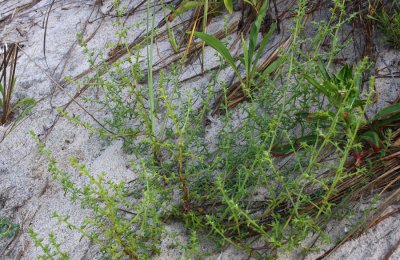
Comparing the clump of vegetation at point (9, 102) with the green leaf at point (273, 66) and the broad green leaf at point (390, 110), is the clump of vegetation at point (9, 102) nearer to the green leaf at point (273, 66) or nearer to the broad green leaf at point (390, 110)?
the green leaf at point (273, 66)

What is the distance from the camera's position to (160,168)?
81.3 inches

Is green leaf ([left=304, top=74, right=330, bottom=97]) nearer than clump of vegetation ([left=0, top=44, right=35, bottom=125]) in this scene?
Yes

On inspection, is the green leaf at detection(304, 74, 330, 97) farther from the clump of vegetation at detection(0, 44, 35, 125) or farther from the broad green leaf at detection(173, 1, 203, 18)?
the clump of vegetation at detection(0, 44, 35, 125)

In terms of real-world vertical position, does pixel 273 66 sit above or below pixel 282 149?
above

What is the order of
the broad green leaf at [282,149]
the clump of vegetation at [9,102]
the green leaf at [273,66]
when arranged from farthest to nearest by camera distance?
the clump of vegetation at [9,102] < the green leaf at [273,66] < the broad green leaf at [282,149]

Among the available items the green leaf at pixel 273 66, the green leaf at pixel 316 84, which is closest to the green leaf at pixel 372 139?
the green leaf at pixel 316 84

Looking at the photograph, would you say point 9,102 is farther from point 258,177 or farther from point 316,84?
point 316,84

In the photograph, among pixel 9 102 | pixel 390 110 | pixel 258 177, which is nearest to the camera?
pixel 258 177

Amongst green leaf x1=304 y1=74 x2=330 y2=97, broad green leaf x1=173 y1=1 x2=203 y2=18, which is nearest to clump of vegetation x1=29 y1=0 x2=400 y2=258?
green leaf x1=304 y1=74 x2=330 y2=97

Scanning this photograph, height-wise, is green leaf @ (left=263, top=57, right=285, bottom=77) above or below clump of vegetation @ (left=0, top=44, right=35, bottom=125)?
below

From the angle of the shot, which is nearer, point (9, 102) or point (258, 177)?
point (258, 177)

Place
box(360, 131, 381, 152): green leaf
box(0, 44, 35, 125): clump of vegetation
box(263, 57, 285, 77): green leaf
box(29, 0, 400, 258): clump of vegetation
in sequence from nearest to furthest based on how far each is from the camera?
box(29, 0, 400, 258): clump of vegetation < box(360, 131, 381, 152): green leaf < box(263, 57, 285, 77): green leaf < box(0, 44, 35, 125): clump of vegetation

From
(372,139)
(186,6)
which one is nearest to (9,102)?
(186,6)

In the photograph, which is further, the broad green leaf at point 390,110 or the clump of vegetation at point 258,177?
the broad green leaf at point 390,110
